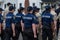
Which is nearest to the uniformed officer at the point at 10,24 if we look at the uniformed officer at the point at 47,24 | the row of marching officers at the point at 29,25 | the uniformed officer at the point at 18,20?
the row of marching officers at the point at 29,25

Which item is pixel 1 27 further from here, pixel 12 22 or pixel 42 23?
pixel 42 23

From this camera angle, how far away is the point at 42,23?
13023mm

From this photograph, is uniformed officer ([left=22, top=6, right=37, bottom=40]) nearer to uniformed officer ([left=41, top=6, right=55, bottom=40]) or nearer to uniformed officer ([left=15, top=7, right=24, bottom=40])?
uniformed officer ([left=41, top=6, right=55, bottom=40])

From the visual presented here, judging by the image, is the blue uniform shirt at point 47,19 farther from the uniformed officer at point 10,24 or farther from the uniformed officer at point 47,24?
the uniformed officer at point 10,24

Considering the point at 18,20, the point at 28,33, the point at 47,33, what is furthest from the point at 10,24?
the point at 47,33

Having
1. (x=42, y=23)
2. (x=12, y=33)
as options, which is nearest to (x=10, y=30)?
(x=12, y=33)

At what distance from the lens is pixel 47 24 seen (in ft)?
41.9

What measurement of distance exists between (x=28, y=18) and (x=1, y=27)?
2609mm

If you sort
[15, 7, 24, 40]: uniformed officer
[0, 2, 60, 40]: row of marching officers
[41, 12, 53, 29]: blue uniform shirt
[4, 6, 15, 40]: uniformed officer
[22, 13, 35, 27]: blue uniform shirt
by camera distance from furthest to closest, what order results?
[15, 7, 24, 40]: uniformed officer < [4, 6, 15, 40]: uniformed officer < [41, 12, 53, 29]: blue uniform shirt < [0, 2, 60, 40]: row of marching officers < [22, 13, 35, 27]: blue uniform shirt

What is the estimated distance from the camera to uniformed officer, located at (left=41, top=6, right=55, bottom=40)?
41.6 feet

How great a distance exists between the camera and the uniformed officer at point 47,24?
12680 millimetres

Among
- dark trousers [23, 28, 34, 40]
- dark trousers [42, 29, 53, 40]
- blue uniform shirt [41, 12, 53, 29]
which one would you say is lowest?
dark trousers [42, 29, 53, 40]

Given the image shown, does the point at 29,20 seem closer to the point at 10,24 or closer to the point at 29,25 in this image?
the point at 29,25

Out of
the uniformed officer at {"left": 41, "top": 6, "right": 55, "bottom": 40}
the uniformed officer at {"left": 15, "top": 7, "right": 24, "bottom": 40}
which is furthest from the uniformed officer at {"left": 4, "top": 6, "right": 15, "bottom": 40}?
the uniformed officer at {"left": 41, "top": 6, "right": 55, "bottom": 40}
